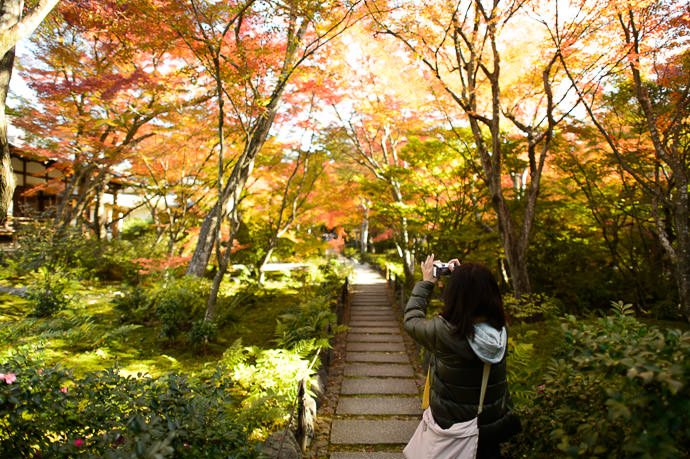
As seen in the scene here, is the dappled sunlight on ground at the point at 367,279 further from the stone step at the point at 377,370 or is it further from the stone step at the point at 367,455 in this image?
the stone step at the point at 367,455

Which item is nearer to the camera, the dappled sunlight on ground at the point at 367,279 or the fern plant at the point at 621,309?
the fern plant at the point at 621,309

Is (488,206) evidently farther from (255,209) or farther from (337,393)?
(255,209)

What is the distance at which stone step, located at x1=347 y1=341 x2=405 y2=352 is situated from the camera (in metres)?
6.98

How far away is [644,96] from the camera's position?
198 inches

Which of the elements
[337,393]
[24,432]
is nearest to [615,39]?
[337,393]

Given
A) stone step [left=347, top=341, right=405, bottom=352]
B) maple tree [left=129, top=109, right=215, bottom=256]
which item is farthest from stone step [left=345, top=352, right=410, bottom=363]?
maple tree [left=129, top=109, right=215, bottom=256]

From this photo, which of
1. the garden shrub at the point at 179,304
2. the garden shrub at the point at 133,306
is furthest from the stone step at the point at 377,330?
the garden shrub at the point at 133,306

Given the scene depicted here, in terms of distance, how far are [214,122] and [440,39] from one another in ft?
17.7

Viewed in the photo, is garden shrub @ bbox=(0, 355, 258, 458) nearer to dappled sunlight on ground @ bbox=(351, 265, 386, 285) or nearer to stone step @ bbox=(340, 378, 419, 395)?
stone step @ bbox=(340, 378, 419, 395)

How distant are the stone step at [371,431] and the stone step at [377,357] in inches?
82.4

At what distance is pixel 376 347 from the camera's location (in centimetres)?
715

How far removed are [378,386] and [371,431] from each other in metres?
1.25

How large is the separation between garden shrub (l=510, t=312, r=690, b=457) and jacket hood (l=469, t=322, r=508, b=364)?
0.30 meters

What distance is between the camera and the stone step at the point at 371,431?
12.9 feet
